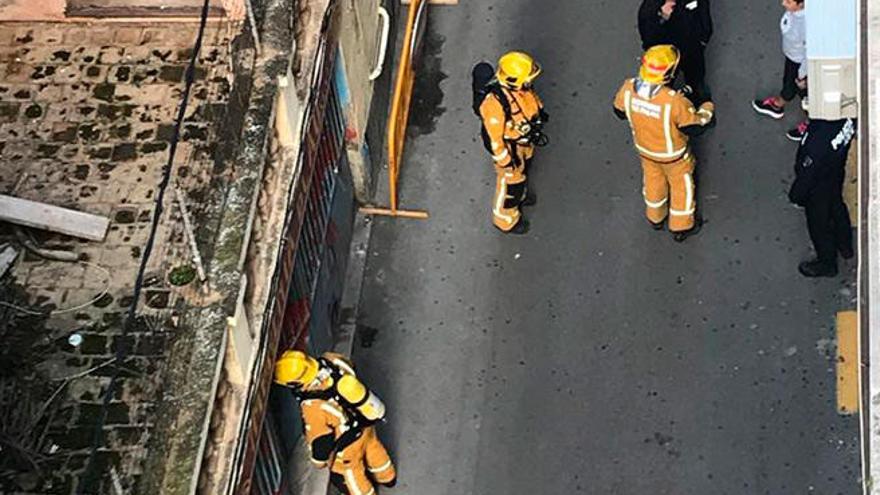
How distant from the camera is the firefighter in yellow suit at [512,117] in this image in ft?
40.8

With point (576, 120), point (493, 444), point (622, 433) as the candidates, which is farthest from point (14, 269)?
point (576, 120)

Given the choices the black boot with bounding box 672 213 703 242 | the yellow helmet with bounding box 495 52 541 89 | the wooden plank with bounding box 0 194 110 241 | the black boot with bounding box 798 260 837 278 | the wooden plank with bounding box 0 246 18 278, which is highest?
the yellow helmet with bounding box 495 52 541 89

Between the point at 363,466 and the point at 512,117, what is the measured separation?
3.04 m

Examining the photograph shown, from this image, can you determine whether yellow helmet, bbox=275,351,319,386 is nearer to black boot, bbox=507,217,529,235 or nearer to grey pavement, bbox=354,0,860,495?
grey pavement, bbox=354,0,860,495

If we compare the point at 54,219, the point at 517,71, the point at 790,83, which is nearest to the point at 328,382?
the point at 54,219

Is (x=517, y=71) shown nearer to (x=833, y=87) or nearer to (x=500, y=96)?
(x=500, y=96)

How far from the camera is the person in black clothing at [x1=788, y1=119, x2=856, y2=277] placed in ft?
39.1

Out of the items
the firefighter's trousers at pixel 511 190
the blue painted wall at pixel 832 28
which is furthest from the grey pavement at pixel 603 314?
the blue painted wall at pixel 832 28

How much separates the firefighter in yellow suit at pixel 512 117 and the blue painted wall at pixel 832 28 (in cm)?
252

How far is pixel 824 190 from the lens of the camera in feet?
40.5

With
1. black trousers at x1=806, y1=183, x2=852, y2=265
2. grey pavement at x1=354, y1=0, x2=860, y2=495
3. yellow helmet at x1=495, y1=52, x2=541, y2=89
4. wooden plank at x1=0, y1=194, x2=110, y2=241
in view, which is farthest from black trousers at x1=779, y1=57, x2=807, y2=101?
wooden plank at x1=0, y1=194, x2=110, y2=241

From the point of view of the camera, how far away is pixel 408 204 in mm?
14031

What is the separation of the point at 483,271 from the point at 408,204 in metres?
1.04

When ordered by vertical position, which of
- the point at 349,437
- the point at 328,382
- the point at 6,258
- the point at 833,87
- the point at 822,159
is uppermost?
the point at 833,87
